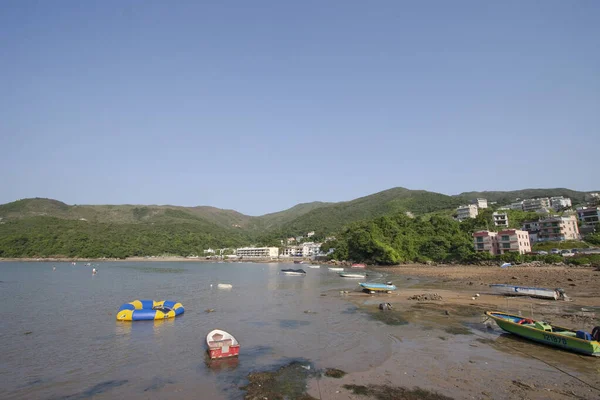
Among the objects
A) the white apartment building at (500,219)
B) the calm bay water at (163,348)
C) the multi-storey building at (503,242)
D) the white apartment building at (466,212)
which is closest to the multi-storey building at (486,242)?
the multi-storey building at (503,242)

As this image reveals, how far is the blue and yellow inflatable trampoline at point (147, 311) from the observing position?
21.7 meters

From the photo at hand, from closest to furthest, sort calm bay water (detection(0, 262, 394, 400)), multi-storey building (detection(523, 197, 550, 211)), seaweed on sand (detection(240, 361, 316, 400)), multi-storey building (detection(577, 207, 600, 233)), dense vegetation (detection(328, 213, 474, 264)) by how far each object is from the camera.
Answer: seaweed on sand (detection(240, 361, 316, 400))
calm bay water (detection(0, 262, 394, 400))
multi-storey building (detection(577, 207, 600, 233))
dense vegetation (detection(328, 213, 474, 264))
multi-storey building (detection(523, 197, 550, 211))

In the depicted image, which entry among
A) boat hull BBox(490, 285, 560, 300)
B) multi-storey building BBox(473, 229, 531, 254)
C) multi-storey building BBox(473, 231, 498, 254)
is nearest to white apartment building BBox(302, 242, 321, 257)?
multi-storey building BBox(473, 231, 498, 254)

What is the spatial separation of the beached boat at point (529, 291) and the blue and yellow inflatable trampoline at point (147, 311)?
27.7m

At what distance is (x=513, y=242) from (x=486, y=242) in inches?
257

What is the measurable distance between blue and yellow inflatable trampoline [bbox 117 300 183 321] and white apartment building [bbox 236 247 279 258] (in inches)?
6161

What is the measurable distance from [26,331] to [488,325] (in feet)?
87.9

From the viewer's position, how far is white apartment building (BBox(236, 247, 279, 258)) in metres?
180

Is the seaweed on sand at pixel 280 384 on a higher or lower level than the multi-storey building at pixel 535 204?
lower

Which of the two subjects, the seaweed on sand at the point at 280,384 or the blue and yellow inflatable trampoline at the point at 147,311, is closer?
the seaweed on sand at the point at 280,384

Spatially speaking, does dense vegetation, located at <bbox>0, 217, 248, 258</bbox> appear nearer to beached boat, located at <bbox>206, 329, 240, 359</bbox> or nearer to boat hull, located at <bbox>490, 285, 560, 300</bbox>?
beached boat, located at <bbox>206, 329, 240, 359</bbox>

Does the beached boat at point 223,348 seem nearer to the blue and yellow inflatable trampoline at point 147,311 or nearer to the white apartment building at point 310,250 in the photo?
the blue and yellow inflatable trampoline at point 147,311

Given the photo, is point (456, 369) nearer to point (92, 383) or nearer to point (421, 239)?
point (92, 383)

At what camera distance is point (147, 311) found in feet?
72.5
